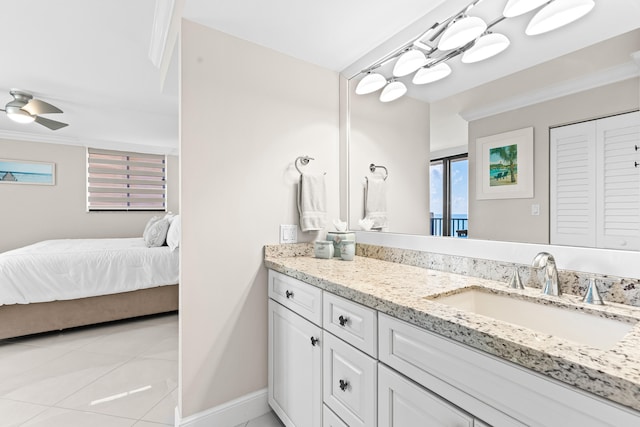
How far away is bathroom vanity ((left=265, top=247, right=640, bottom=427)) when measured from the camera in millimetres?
594

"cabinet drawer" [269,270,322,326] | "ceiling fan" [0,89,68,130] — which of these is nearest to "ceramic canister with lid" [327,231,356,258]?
"cabinet drawer" [269,270,322,326]

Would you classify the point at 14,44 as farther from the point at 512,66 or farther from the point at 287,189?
the point at 512,66

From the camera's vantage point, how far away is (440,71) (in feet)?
5.23

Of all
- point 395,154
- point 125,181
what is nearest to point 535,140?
point 395,154

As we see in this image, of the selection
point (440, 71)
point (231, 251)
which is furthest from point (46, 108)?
point (440, 71)

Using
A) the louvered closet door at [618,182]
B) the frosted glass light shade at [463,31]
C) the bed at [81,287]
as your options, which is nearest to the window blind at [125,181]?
the bed at [81,287]

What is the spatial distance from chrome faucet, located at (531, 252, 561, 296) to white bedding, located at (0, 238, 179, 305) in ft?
11.0

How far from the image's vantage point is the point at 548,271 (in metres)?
A: 1.07

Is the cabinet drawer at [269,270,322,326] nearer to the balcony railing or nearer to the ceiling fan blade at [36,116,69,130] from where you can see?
the balcony railing

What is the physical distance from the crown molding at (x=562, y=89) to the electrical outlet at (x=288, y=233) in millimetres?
1142

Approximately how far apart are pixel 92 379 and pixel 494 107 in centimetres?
306

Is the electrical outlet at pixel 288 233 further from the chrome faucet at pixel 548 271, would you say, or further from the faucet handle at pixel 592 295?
the faucet handle at pixel 592 295

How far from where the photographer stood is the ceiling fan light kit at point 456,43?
1.14m

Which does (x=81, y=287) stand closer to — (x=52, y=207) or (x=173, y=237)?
(x=173, y=237)
